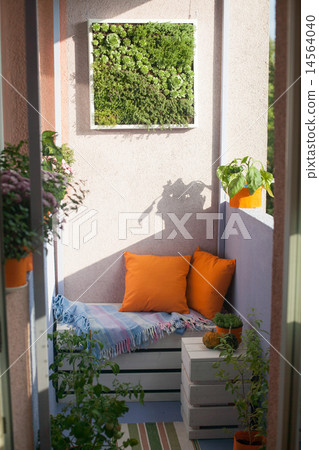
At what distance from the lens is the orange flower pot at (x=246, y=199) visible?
129 inches

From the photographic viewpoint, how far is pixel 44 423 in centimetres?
193

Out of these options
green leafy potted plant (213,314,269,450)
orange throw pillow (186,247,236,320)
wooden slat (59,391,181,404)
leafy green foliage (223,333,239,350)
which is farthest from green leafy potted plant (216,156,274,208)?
wooden slat (59,391,181,404)

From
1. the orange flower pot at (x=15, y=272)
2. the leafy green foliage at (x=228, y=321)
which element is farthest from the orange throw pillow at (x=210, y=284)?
the orange flower pot at (x=15, y=272)

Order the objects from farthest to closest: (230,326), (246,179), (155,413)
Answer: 1. (246,179)
2. (155,413)
3. (230,326)

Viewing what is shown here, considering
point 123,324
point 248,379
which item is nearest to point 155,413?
point 123,324

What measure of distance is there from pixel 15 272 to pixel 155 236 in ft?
7.00

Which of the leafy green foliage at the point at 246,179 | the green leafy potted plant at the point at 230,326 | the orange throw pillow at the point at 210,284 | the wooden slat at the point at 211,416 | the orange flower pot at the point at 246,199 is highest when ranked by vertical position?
the leafy green foliage at the point at 246,179

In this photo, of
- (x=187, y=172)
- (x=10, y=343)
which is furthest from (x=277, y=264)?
(x=187, y=172)

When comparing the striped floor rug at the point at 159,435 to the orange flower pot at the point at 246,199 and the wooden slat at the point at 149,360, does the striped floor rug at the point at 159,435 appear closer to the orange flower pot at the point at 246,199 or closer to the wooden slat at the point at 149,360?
the wooden slat at the point at 149,360

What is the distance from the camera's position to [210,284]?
3.48 meters

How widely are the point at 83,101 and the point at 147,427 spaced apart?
2156 mm

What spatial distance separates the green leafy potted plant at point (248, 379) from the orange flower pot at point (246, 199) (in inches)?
28.7

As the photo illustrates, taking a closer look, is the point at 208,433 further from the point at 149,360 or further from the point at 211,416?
the point at 149,360

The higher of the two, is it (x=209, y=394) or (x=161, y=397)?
(x=209, y=394)
